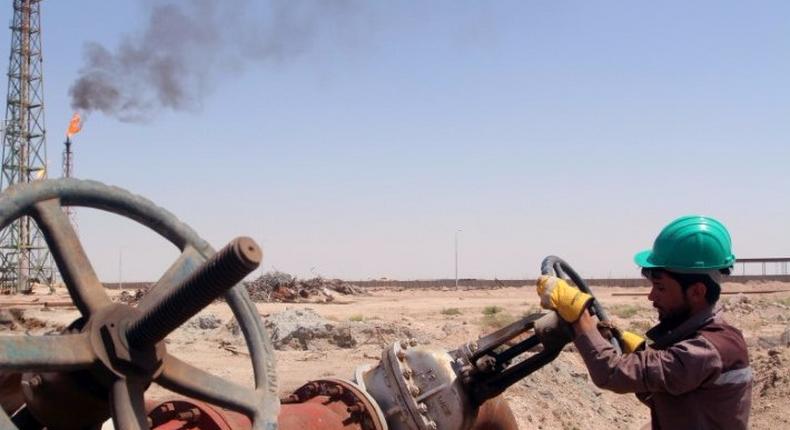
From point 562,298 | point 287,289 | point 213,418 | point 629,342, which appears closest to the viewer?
point 562,298

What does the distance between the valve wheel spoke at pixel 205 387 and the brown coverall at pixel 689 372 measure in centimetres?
103

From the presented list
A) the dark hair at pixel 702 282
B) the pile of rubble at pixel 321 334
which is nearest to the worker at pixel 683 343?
the dark hair at pixel 702 282

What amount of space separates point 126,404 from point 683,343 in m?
1.57

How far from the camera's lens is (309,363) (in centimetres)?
1052

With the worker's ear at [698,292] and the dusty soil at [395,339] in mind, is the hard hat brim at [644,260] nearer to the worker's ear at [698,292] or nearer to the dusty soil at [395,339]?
the worker's ear at [698,292]

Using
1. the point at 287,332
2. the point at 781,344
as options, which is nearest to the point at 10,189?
the point at 287,332

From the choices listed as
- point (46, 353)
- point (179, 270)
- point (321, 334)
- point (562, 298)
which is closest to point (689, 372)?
point (562, 298)

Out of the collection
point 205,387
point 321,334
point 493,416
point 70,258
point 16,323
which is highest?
point 70,258

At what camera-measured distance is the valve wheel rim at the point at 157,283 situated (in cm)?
235

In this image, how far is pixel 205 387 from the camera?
2680 millimetres

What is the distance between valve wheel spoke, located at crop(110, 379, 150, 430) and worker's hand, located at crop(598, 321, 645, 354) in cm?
154

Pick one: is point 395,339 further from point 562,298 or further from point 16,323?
point 562,298

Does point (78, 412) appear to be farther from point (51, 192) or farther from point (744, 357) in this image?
point (744, 357)

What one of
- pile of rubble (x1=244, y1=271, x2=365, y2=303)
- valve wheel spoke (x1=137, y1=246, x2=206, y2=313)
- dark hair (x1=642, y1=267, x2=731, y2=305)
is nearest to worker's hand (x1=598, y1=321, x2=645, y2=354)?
dark hair (x1=642, y1=267, x2=731, y2=305)
